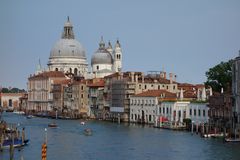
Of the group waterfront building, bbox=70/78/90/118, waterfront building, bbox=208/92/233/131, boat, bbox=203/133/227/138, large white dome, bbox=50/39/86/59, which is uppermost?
large white dome, bbox=50/39/86/59

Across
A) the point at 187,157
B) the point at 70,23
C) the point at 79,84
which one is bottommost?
the point at 187,157

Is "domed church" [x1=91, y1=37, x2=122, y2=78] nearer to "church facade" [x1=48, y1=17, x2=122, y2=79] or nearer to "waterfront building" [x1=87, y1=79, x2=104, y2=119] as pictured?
"church facade" [x1=48, y1=17, x2=122, y2=79]

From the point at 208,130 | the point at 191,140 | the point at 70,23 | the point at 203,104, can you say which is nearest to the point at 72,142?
the point at 191,140

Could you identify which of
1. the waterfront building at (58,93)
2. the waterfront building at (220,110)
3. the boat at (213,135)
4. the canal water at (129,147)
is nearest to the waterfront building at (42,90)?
the waterfront building at (58,93)

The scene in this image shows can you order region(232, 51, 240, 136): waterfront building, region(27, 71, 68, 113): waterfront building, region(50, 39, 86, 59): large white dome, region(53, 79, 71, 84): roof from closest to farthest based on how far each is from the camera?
1. region(232, 51, 240, 136): waterfront building
2. region(53, 79, 71, 84): roof
3. region(27, 71, 68, 113): waterfront building
4. region(50, 39, 86, 59): large white dome

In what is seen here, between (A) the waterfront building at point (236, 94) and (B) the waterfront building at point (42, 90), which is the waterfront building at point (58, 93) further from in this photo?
(A) the waterfront building at point (236, 94)

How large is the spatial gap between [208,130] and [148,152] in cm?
1124

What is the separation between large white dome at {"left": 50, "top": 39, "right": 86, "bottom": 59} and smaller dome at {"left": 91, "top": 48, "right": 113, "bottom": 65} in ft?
26.8

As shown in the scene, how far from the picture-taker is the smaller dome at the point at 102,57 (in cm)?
9250

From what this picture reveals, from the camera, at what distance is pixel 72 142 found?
39156 mm

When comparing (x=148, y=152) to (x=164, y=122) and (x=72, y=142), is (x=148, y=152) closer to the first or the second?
(x=72, y=142)

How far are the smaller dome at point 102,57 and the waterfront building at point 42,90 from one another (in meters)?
4.32

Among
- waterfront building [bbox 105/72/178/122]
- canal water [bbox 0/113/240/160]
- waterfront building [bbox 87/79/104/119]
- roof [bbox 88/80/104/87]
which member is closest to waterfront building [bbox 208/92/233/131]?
canal water [bbox 0/113/240/160]

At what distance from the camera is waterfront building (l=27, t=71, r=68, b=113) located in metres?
92.2
